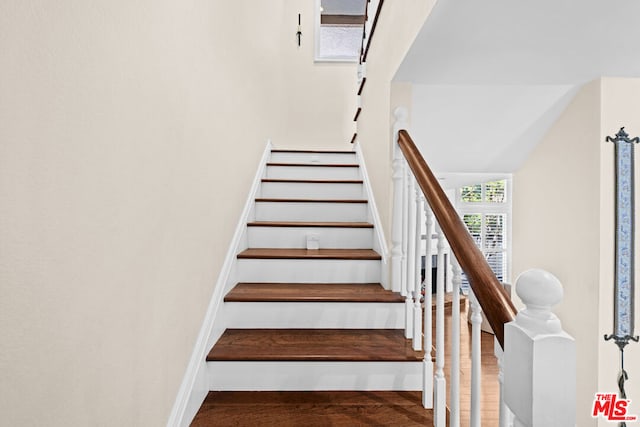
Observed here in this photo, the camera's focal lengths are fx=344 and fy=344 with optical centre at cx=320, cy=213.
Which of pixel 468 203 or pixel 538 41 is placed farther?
pixel 468 203

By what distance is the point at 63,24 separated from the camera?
0.69 meters

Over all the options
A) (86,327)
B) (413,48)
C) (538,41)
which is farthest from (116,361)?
(538,41)

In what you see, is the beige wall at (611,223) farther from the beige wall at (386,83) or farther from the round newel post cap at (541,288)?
the round newel post cap at (541,288)

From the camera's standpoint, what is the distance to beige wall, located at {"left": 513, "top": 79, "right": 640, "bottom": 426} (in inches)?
78.4

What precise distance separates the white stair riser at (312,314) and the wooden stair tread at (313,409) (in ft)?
1.11

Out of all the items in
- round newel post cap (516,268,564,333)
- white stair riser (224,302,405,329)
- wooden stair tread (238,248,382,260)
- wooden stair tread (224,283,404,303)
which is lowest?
white stair riser (224,302,405,329)

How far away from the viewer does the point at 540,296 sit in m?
0.62

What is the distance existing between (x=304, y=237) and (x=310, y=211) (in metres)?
0.31

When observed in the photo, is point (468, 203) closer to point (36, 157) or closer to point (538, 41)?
point (538, 41)

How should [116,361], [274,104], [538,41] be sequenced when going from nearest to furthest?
[116,361] < [538,41] < [274,104]

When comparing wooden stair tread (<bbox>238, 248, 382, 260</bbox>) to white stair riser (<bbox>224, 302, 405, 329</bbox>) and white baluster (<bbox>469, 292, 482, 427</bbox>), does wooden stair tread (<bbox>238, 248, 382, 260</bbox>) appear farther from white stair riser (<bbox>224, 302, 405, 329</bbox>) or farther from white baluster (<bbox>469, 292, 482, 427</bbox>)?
white baluster (<bbox>469, 292, 482, 427</bbox>)

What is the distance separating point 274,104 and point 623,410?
3667mm

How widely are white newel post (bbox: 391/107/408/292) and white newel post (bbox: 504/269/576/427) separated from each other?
119 cm

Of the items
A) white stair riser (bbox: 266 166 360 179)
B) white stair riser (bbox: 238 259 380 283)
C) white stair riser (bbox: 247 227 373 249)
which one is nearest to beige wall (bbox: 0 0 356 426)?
white stair riser (bbox: 238 259 380 283)
